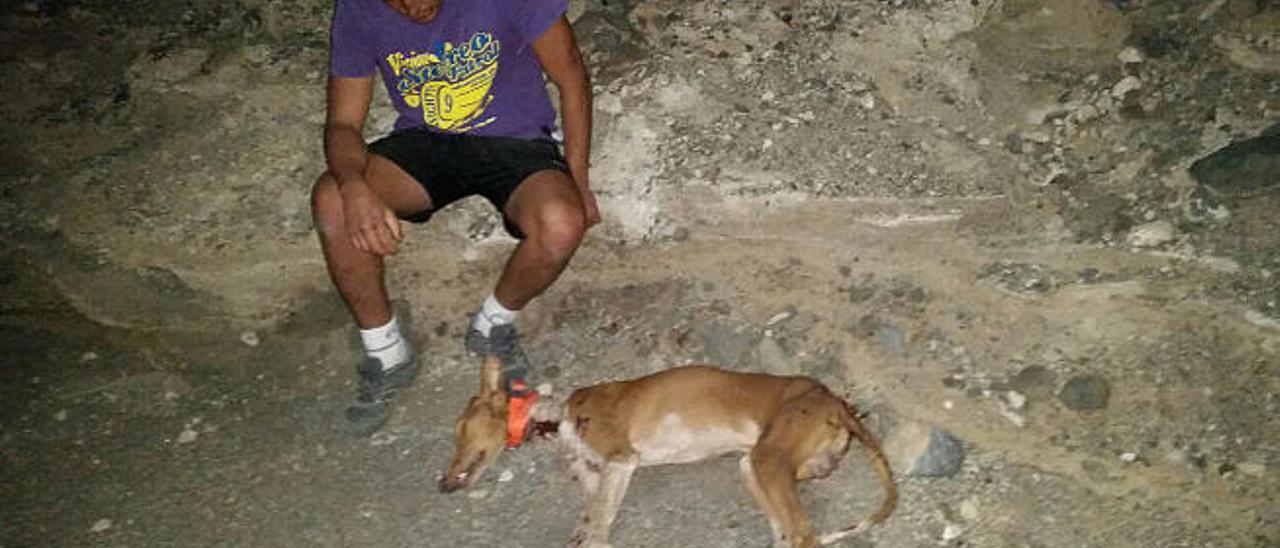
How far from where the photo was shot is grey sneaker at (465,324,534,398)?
126 inches

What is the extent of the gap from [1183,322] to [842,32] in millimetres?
1650

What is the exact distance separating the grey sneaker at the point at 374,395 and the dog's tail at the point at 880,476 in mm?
1567

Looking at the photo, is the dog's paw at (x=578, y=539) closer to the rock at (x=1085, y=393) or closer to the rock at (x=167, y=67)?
the rock at (x=1085, y=393)

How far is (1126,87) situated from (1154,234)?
0.69m

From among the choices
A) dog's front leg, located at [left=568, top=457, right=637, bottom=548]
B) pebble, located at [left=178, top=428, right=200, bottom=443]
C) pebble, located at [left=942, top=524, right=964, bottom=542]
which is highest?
pebble, located at [left=942, top=524, right=964, bottom=542]

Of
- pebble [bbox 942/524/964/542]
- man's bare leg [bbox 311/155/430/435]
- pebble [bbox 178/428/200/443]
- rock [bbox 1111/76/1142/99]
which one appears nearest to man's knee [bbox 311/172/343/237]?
man's bare leg [bbox 311/155/430/435]

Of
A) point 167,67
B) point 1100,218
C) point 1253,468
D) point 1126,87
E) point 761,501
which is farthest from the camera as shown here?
point 167,67

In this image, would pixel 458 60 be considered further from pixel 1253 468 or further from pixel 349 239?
pixel 1253 468

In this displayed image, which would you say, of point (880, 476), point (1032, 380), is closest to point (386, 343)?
point (880, 476)

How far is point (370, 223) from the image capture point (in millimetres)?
2773

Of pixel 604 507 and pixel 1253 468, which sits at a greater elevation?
pixel 1253 468

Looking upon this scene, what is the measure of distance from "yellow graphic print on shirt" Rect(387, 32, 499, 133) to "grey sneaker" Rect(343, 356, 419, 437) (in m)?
0.89

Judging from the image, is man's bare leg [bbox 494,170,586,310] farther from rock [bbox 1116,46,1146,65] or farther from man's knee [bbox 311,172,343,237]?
rock [bbox 1116,46,1146,65]

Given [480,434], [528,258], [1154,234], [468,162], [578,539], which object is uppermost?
[468,162]
